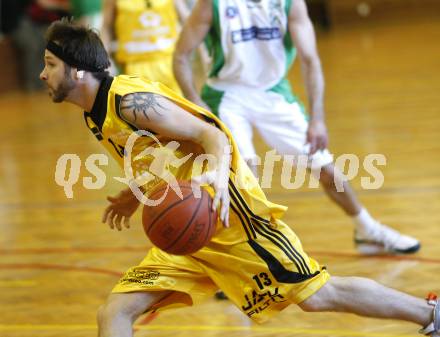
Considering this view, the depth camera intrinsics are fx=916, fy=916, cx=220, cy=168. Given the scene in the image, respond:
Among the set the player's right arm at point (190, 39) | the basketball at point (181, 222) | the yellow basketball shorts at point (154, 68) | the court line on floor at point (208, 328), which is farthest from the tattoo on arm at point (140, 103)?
the yellow basketball shorts at point (154, 68)

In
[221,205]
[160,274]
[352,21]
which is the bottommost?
[352,21]

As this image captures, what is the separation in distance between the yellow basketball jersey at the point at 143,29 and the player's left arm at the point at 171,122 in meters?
3.98

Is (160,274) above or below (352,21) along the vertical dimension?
above

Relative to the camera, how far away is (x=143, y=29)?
7445mm

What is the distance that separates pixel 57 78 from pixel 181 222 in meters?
0.85

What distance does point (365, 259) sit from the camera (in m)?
5.52

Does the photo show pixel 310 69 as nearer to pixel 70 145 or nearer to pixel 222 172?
pixel 222 172

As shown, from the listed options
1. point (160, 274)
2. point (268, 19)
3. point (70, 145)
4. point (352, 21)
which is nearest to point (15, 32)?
point (70, 145)

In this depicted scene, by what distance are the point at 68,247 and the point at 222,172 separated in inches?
126

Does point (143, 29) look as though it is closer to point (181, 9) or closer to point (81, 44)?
point (181, 9)

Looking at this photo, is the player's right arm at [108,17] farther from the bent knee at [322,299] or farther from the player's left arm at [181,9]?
the bent knee at [322,299]

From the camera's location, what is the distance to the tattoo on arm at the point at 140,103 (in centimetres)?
349

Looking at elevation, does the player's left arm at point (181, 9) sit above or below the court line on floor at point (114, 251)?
above

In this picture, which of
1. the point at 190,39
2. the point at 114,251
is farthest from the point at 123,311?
the point at 114,251
